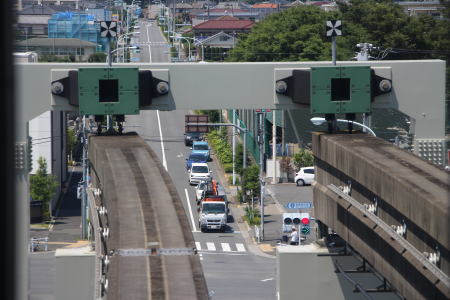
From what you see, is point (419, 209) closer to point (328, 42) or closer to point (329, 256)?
point (329, 256)

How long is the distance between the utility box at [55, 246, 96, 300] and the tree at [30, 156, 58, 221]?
23276mm

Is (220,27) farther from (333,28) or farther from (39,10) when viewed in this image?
(333,28)

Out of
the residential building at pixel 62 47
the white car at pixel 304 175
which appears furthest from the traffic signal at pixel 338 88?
the residential building at pixel 62 47

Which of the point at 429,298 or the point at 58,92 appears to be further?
the point at 58,92

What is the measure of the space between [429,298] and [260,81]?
558 cm

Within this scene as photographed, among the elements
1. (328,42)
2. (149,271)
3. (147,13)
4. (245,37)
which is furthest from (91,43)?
(147,13)

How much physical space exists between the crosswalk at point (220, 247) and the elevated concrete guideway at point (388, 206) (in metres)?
17.5

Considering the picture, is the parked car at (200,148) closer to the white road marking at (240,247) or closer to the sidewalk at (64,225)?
the sidewalk at (64,225)

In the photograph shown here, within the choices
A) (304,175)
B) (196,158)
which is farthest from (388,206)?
(196,158)

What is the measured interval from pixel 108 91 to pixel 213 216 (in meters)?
21.5

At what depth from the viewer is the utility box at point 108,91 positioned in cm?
1223

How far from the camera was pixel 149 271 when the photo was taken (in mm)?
8016

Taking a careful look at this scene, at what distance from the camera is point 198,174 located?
4156cm

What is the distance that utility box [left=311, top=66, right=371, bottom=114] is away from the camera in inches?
482
